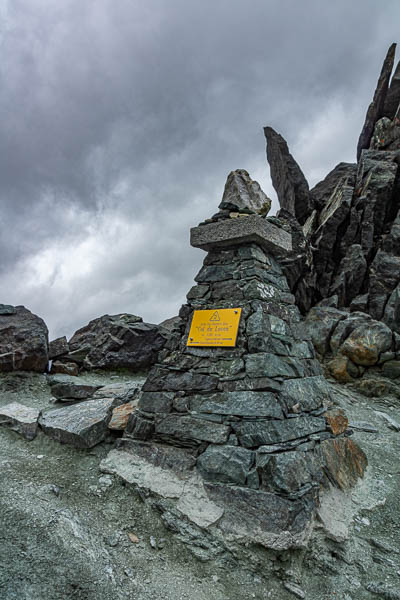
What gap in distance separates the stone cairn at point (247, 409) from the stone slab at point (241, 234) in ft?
0.07

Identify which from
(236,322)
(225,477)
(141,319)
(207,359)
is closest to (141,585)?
(225,477)

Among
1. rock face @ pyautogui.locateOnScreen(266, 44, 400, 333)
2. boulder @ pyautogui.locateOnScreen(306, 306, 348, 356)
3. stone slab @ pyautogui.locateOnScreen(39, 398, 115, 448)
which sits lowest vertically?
stone slab @ pyautogui.locateOnScreen(39, 398, 115, 448)

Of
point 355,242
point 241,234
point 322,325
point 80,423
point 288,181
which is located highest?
point 288,181

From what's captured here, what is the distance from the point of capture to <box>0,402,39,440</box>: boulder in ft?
18.9

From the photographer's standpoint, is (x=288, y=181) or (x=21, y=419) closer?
(x=21, y=419)

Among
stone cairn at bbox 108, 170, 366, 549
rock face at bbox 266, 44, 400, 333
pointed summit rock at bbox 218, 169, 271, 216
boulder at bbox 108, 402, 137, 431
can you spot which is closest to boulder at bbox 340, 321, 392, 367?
rock face at bbox 266, 44, 400, 333

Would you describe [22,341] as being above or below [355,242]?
below

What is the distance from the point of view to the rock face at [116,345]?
10.1m

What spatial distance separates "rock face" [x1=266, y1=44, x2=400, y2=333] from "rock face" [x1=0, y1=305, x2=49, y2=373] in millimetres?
12307

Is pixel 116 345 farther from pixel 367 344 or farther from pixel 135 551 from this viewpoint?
pixel 367 344

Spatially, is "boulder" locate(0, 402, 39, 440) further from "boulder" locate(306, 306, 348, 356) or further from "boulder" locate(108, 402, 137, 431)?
"boulder" locate(306, 306, 348, 356)

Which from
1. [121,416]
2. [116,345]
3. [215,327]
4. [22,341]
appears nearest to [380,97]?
[116,345]

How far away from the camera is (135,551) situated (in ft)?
12.1

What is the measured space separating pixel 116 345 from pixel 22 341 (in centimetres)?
266
